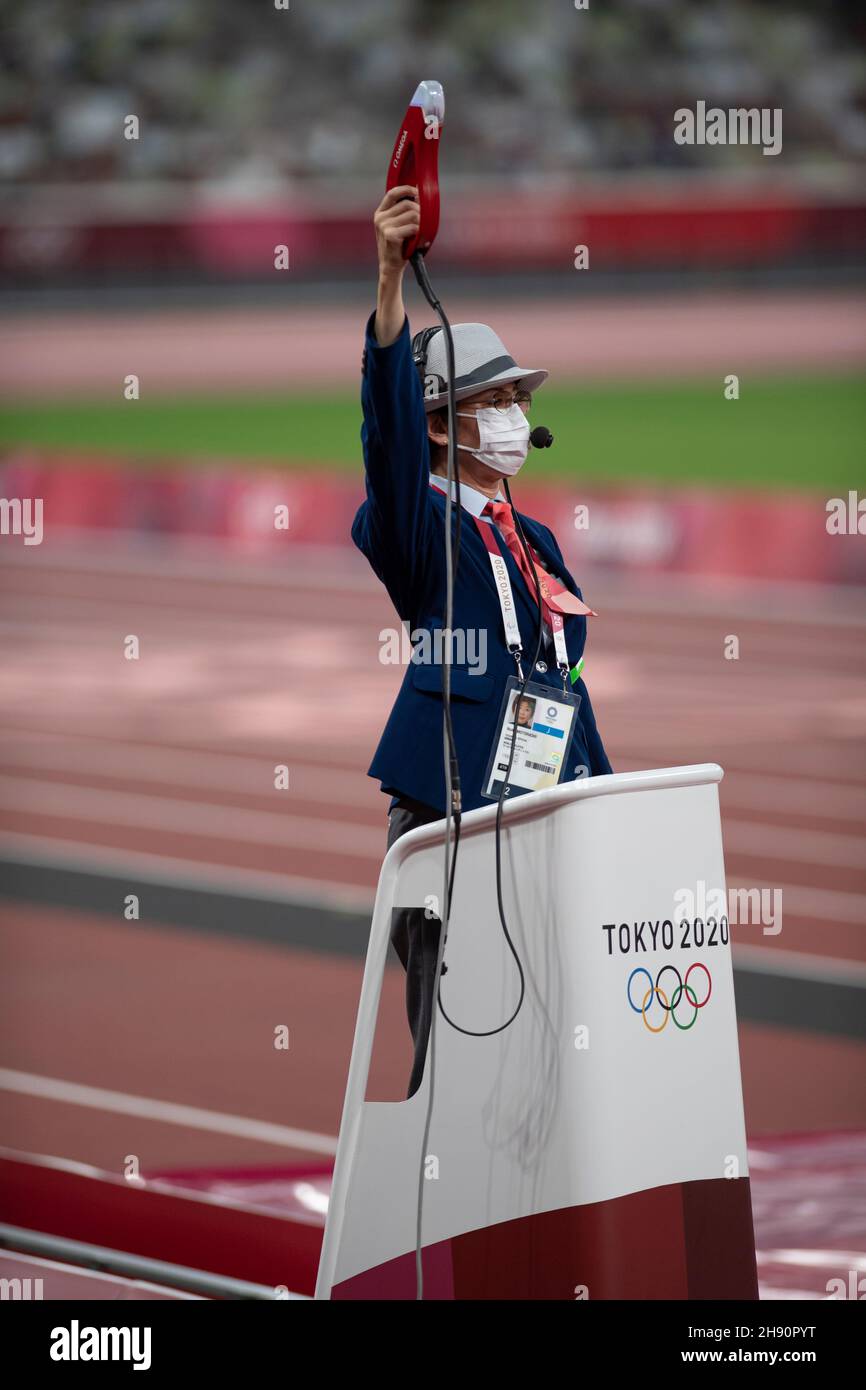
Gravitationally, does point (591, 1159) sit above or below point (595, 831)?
below

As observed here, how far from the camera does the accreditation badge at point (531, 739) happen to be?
298 cm

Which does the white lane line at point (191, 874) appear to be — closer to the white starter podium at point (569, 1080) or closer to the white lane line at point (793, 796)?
the white lane line at point (793, 796)

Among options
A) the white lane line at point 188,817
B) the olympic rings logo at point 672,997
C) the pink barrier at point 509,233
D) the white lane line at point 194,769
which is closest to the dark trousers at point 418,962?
the olympic rings logo at point 672,997

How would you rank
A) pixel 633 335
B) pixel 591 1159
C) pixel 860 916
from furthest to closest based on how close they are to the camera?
1. pixel 633 335
2. pixel 860 916
3. pixel 591 1159

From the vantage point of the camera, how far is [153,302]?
89.0 ft

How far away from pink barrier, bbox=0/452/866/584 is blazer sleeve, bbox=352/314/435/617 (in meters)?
9.58

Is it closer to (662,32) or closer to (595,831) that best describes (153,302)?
(662,32)

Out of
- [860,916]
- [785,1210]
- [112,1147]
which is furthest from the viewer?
[860,916]

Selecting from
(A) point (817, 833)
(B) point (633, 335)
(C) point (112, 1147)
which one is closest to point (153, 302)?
(B) point (633, 335)

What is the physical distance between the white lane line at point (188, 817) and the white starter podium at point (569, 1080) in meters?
5.23

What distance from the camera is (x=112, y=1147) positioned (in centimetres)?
482
